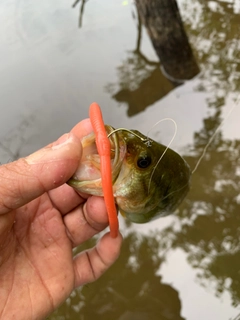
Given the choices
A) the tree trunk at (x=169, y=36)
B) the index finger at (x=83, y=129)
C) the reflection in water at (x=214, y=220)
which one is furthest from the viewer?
the tree trunk at (x=169, y=36)

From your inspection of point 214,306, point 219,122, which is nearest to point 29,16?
point 219,122

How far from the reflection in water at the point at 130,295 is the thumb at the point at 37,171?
6.98ft

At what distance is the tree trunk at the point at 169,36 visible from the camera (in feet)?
12.9

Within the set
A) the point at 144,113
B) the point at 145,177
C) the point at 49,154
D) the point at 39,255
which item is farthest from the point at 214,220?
the point at 49,154

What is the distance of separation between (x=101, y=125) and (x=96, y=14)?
3728mm

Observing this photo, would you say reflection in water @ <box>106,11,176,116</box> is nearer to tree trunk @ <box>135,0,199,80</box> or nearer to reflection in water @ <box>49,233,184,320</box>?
tree trunk @ <box>135,0,199,80</box>

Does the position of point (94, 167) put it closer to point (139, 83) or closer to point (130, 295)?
point (130, 295)

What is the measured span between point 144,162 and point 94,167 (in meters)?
0.28

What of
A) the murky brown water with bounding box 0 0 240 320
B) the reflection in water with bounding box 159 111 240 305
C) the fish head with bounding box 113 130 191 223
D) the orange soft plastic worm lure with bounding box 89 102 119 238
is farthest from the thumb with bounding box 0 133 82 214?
the reflection in water with bounding box 159 111 240 305

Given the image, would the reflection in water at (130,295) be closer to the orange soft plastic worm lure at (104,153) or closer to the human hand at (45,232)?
the human hand at (45,232)

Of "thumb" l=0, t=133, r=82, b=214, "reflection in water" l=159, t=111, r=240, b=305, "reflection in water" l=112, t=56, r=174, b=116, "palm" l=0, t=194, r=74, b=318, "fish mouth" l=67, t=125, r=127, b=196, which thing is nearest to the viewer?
"thumb" l=0, t=133, r=82, b=214

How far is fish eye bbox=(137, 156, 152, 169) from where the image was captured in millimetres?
1801

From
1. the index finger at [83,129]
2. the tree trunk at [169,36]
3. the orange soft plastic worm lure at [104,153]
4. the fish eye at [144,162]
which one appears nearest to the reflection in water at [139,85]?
the tree trunk at [169,36]

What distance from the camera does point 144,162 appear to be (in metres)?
1.82
